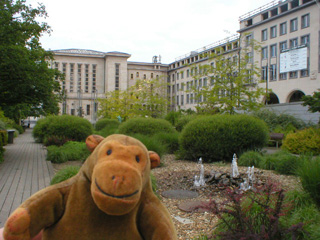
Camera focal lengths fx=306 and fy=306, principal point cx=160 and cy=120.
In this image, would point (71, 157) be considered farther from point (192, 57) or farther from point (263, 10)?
point (192, 57)

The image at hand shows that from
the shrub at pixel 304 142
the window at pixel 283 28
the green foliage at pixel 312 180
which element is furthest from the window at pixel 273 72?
the green foliage at pixel 312 180

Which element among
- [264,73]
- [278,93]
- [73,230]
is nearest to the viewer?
[73,230]

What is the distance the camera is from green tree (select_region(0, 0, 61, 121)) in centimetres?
1033

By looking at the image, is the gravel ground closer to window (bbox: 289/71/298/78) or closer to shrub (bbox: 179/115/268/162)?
shrub (bbox: 179/115/268/162)

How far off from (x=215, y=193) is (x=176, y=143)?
22.2 ft

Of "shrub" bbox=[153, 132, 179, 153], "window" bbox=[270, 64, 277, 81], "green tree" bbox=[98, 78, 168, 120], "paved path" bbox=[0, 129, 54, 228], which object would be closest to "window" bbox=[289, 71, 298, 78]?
"window" bbox=[270, 64, 277, 81]

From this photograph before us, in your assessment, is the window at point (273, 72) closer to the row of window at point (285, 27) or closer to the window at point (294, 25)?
the row of window at point (285, 27)

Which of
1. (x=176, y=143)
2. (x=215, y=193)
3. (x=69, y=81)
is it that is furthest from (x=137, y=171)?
(x=69, y=81)

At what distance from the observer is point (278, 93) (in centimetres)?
4350

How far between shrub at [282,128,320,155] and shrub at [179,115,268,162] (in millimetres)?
3015

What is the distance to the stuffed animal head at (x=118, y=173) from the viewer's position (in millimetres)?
1409

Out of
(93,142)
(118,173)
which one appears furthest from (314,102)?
(118,173)

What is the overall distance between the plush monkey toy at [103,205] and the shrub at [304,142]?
11.8 m

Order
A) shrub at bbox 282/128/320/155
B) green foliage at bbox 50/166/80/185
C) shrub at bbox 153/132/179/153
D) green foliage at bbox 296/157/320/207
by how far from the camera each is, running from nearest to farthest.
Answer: green foliage at bbox 296/157/320/207 → green foliage at bbox 50/166/80/185 → shrub at bbox 282/128/320/155 → shrub at bbox 153/132/179/153
